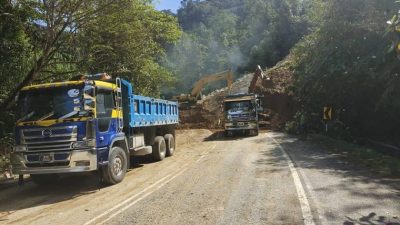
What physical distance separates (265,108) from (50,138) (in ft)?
97.9

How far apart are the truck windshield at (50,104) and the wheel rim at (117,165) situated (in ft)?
6.10

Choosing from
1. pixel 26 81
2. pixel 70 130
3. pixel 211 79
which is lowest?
pixel 70 130

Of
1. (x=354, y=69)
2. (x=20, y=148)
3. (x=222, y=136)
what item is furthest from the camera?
(x=222, y=136)

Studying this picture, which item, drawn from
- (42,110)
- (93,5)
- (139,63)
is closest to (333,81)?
(139,63)

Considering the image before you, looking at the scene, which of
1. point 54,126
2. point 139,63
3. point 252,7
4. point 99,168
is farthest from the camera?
point 252,7

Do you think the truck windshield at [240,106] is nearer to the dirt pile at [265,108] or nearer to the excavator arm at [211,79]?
the dirt pile at [265,108]

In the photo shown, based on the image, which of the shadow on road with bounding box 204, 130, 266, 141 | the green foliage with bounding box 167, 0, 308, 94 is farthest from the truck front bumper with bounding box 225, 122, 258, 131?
the green foliage with bounding box 167, 0, 308, 94

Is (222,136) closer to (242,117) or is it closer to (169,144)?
(242,117)

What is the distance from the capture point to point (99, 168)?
39.8 ft

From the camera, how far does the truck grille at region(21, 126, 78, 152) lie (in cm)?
1111

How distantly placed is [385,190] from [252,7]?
314 feet

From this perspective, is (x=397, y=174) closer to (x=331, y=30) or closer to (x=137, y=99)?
(x=137, y=99)

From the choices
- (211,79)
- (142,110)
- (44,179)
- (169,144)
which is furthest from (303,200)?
(211,79)

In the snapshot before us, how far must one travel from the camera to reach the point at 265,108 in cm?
3956
